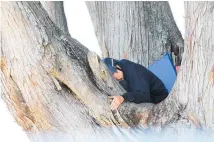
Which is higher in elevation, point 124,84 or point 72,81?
point 72,81

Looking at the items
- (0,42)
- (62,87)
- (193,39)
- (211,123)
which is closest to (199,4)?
(193,39)

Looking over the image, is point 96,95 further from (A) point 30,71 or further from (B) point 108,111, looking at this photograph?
(A) point 30,71

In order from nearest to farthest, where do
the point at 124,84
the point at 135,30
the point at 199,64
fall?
the point at 199,64, the point at 124,84, the point at 135,30

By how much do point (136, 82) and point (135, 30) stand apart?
A: 1.02 m

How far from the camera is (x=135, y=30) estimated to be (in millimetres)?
4129

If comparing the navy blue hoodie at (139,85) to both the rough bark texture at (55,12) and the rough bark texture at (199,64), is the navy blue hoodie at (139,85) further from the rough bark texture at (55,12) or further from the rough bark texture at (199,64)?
the rough bark texture at (55,12)

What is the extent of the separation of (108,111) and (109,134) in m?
0.14

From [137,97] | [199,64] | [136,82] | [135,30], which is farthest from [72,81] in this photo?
[135,30]

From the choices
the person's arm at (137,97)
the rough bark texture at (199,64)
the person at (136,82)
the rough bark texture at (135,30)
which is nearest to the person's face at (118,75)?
the person at (136,82)

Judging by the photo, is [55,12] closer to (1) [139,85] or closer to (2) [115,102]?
(1) [139,85]

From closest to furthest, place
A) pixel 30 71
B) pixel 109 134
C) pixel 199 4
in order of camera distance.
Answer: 1. pixel 199 4
2. pixel 30 71
3. pixel 109 134

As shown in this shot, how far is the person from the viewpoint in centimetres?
304

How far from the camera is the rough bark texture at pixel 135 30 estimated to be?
13.5ft

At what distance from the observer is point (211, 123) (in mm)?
2664
